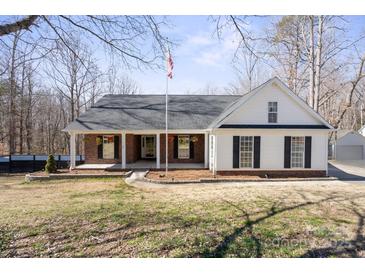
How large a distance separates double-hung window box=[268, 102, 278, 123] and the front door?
337 inches

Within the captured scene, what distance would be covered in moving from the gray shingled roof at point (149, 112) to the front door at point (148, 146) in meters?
1.89

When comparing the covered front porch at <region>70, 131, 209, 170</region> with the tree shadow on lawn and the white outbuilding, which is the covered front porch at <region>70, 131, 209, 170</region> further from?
the white outbuilding

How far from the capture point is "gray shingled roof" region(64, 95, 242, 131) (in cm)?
1605

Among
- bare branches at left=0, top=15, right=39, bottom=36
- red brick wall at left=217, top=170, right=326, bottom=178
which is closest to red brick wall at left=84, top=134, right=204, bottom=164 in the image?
red brick wall at left=217, top=170, right=326, bottom=178

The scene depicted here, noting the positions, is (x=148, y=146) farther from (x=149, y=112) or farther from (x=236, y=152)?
(x=236, y=152)

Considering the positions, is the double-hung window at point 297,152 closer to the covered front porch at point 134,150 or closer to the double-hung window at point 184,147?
the covered front porch at point 134,150

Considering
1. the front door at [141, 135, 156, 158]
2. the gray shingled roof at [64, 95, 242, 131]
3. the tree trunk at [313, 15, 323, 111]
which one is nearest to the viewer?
the gray shingled roof at [64, 95, 242, 131]

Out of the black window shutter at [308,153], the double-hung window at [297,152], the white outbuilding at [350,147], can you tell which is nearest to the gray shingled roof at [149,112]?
the double-hung window at [297,152]

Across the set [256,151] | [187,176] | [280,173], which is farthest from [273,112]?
[187,176]

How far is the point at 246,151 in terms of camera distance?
13.2m

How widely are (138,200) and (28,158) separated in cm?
1420

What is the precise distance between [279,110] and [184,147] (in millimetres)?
6795

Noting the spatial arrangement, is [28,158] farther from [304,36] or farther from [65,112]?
[304,36]

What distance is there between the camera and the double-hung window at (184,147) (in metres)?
17.2
